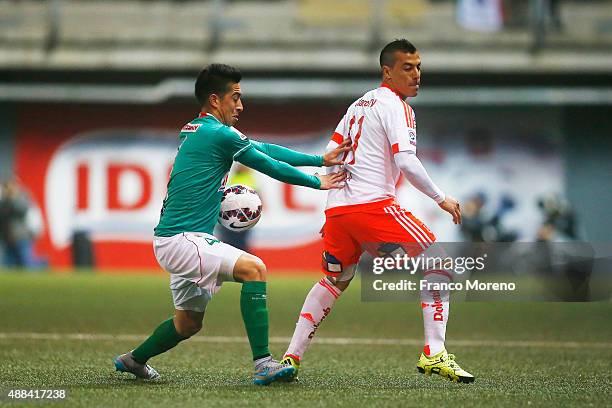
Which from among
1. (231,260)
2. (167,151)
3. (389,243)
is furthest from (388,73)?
(167,151)

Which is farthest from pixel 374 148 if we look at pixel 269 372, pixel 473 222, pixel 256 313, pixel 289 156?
pixel 473 222

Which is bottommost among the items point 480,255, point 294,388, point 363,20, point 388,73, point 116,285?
point 116,285

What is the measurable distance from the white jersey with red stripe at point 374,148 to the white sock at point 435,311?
559mm

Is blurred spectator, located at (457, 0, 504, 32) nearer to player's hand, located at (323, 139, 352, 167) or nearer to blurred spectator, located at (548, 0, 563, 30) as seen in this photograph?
blurred spectator, located at (548, 0, 563, 30)

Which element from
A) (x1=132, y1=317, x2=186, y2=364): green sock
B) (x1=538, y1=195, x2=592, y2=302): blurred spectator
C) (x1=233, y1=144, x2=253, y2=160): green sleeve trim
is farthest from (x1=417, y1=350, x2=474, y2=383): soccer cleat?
(x1=538, y1=195, x2=592, y2=302): blurred spectator

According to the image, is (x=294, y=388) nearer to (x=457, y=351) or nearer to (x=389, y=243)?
(x=389, y=243)

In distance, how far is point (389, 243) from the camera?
659 centimetres

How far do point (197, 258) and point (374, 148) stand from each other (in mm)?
1294

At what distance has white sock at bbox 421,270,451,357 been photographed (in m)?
6.53

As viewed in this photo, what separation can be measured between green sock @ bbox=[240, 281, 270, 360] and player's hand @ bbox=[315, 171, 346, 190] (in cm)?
70

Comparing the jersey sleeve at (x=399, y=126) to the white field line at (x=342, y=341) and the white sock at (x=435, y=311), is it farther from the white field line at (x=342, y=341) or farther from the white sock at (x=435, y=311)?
the white field line at (x=342, y=341)

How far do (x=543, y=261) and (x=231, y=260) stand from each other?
1145 cm

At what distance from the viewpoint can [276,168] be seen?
20.8 feet

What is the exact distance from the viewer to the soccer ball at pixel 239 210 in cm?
656
